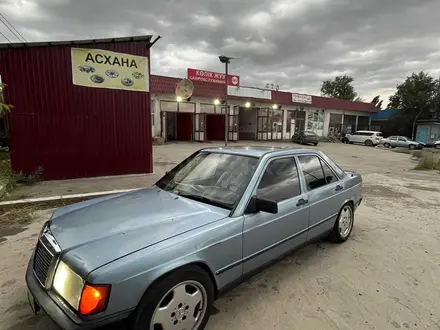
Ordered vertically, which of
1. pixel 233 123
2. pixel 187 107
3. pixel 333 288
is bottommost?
pixel 333 288

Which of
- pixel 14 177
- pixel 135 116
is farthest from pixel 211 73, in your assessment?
pixel 14 177

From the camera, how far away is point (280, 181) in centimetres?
286

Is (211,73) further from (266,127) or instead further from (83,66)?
(83,66)

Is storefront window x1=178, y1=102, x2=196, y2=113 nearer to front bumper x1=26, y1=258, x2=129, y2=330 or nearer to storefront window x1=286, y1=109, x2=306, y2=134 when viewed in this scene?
storefront window x1=286, y1=109, x2=306, y2=134

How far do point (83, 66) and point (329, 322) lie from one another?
26.0 feet

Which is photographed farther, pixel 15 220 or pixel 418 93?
pixel 418 93

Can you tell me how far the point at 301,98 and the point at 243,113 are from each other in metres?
6.39

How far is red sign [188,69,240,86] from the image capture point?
906 inches

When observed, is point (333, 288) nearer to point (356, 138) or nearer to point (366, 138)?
point (366, 138)

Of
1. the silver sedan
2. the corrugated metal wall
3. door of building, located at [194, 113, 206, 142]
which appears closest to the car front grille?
the silver sedan

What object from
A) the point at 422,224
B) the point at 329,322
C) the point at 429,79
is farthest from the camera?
the point at 429,79

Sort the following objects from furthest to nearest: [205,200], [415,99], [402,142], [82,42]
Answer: [415,99]
[402,142]
[82,42]
[205,200]

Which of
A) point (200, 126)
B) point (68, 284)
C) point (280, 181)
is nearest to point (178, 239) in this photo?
point (68, 284)

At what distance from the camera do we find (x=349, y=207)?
397cm
